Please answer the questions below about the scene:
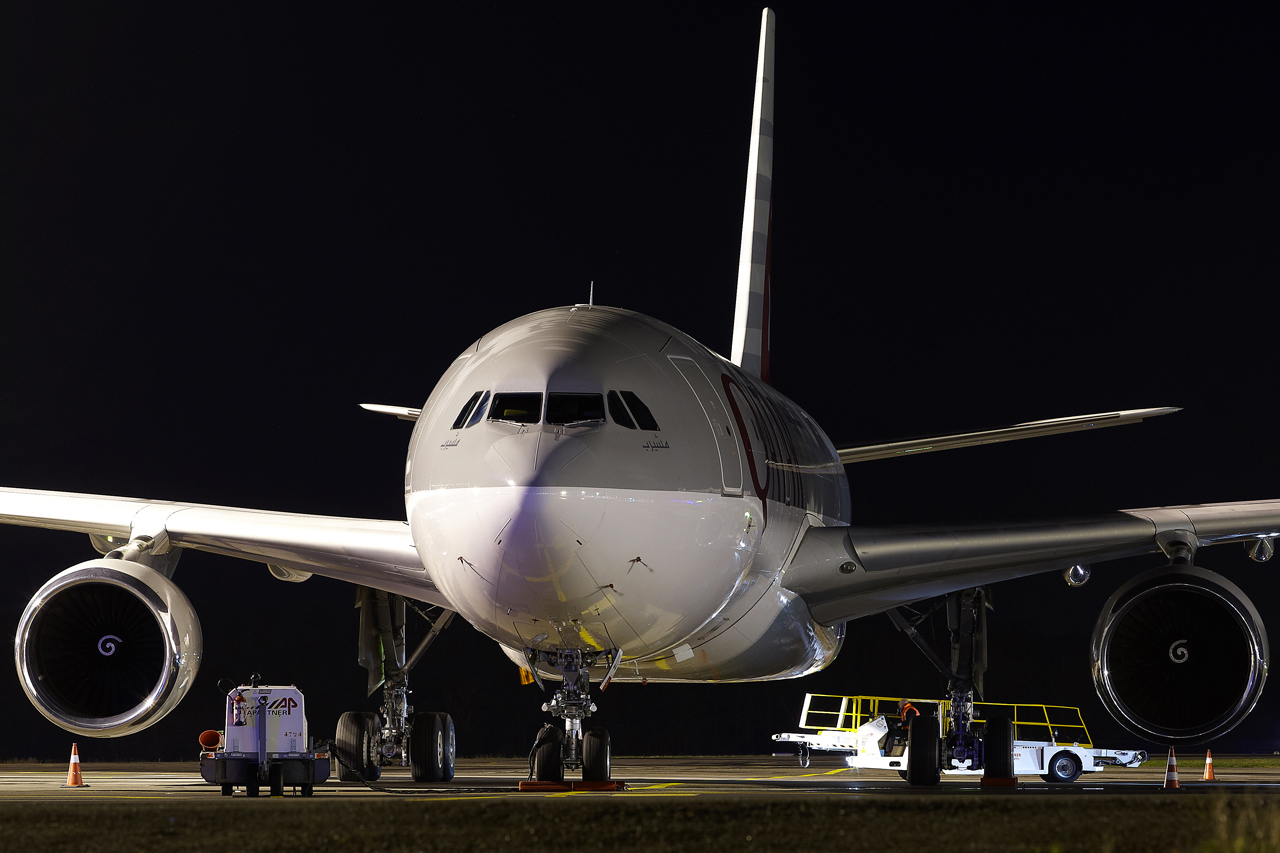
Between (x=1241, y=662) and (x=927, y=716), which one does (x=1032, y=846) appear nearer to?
(x=1241, y=662)

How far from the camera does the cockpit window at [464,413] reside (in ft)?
31.6

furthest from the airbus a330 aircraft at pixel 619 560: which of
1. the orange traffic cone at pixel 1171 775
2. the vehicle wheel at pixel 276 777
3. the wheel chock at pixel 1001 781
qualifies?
the orange traffic cone at pixel 1171 775

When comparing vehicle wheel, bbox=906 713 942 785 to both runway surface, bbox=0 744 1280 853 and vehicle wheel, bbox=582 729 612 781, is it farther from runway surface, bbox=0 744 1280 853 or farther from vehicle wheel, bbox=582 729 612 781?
runway surface, bbox=0 744 1280 853

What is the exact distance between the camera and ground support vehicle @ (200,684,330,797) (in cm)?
1277

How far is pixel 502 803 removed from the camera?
7211 mm

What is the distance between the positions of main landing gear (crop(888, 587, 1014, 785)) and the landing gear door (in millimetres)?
5590

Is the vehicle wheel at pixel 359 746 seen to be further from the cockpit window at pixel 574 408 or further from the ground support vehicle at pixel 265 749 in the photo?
the cockpit window at pixel 574 408

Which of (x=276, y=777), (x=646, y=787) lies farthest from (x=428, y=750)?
(x=646, y=787)

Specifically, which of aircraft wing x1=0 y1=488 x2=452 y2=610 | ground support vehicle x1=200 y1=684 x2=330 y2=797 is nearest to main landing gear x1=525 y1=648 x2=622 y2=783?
aircraft wing x1=0 y1=488 x2=452 y2=610

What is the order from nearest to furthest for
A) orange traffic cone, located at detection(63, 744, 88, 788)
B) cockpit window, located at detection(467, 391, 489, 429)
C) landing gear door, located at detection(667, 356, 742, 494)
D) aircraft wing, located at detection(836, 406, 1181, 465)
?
cockpit window, located at detection(467, 391, 489, 429), landing gear door, located at detection(667, 356, 742, 494), aircraft wing, located at detection(836, 406, 1181, 465), orange traffic cone, located at detection(63, 744, 88, 788)

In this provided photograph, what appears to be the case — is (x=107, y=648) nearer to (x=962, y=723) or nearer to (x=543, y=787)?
(x=543, y=787)

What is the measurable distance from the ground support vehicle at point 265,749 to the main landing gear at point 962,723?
6407 millimetres

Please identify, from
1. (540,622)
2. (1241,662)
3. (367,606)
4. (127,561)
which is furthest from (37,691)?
(1241,662)

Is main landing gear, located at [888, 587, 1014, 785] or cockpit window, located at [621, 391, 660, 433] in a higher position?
cockpit window, located at [621, 391, 660, 433]
